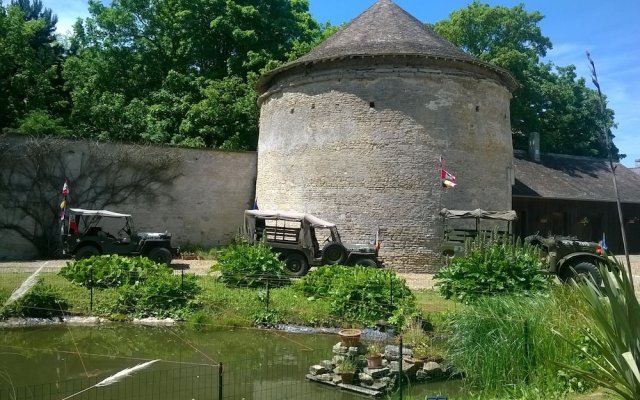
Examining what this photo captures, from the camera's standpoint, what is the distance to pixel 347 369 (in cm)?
770

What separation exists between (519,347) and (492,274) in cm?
515

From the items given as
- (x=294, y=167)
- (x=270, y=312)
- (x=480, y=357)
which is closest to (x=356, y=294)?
(x=270, y=312)

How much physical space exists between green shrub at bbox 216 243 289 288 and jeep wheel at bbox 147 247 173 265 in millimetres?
3456

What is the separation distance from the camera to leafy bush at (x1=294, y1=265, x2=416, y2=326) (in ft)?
35.0

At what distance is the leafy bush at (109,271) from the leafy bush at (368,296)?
368 cm

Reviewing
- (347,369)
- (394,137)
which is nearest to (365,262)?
(394,137)

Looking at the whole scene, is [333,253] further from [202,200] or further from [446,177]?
[202,200]

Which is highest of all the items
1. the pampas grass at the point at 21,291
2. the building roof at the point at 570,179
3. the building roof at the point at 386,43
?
the building roof at the point at 386,43

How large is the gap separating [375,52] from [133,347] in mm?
12022

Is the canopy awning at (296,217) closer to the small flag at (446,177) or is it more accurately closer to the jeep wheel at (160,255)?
the jeep wheel at (160,255)

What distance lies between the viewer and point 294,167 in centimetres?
1966

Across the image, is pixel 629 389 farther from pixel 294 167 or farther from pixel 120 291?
pixel 294 167

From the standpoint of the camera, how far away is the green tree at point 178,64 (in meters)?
26.9

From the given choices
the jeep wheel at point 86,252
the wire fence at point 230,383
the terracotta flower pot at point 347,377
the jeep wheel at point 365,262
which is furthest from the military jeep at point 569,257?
the jeep wheel at point 86,252
